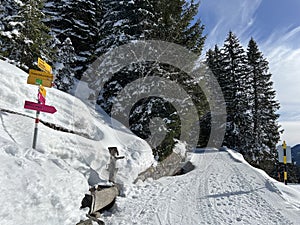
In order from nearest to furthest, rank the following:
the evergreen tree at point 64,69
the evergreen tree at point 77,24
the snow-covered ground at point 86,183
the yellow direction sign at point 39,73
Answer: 1. the snow-covered ground at point 86,183
2. the yellow direction sign at point 39,73
3. the evergreen tree at point 64,69
4. the evergreen tree at point 77,24

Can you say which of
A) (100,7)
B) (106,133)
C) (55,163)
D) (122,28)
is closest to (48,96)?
(106,133)

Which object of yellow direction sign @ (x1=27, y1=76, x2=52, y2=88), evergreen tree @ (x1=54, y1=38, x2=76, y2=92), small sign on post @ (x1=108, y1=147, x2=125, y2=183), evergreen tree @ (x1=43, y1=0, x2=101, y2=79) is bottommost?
small sign on post @ (x1=108, y1=147, x2=125, y2=183)

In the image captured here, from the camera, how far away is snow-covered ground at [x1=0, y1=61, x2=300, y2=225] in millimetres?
3210

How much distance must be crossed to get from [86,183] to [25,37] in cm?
860

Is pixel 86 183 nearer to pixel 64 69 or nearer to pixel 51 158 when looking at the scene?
pixel 51 158

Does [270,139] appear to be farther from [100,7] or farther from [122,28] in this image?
[100,7]

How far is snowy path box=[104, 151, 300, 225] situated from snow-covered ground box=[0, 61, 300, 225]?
2 centimetres

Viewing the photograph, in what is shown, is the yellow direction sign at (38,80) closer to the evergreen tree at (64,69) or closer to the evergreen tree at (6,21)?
the evergreen tree at (6,21)

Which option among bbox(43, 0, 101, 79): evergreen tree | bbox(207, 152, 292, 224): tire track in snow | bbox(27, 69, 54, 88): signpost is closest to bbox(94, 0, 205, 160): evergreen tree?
bbox(207, 152, 292, 224): tire track in snow

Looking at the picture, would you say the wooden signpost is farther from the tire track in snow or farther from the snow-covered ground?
the tire track in snow

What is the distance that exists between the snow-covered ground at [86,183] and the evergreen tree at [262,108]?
14.4 m

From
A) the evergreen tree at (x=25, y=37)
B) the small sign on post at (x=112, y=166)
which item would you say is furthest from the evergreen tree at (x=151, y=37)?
the small sign on post at (x=112, y=166)

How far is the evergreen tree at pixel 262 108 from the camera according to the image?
862 inches

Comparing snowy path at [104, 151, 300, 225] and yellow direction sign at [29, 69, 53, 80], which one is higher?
yellow direction sign at [29, 69, 53, 80]
